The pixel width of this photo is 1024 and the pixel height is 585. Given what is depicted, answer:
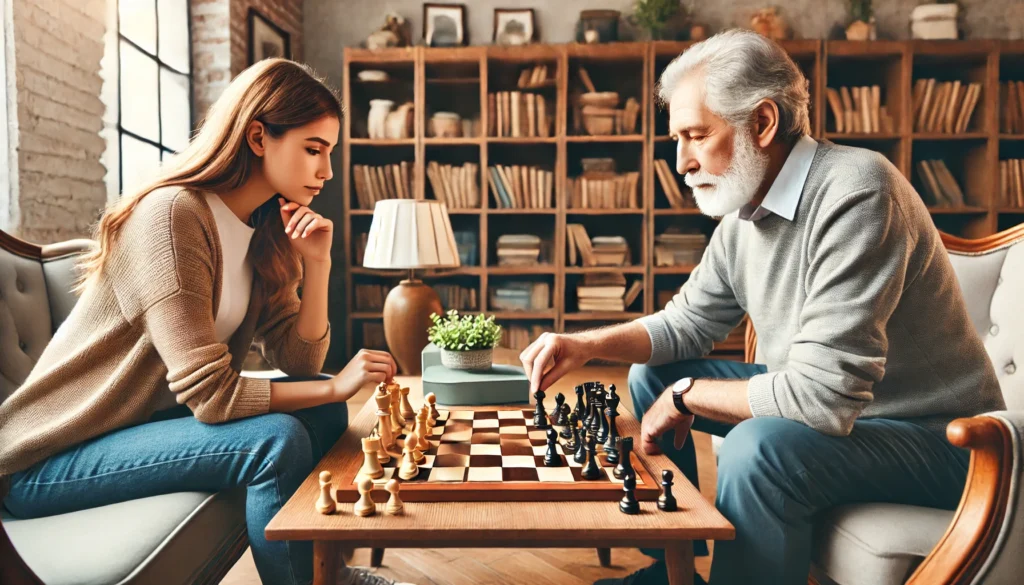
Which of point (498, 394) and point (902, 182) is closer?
point (902, 182)

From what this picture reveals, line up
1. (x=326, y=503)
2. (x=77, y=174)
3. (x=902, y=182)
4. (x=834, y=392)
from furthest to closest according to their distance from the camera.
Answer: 1. (x=77, y=174)
2. (x=902, y=182)
3. (x=834, y=392)
4. (x=326, y=503)

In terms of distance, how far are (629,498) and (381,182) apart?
375cm

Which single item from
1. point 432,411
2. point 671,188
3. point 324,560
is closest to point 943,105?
point 671,188

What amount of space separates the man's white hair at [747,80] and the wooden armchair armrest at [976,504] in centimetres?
77

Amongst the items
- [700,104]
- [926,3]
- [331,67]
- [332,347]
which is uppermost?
[926,3]

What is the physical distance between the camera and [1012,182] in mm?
4418

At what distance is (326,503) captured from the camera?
1.06 meters

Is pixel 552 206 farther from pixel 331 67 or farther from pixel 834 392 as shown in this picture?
pixel 834 392

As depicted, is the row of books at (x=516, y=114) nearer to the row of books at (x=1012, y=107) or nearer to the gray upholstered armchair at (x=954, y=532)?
the row of books at (x=1012, y=107)

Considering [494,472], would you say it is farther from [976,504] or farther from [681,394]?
[976,504]

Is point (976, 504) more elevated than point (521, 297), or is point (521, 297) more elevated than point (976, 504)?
point (521, 297)

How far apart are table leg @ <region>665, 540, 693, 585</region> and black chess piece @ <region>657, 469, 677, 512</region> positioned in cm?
5

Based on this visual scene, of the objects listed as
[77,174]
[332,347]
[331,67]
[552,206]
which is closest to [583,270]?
[552,206]

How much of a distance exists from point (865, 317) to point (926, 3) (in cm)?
440
